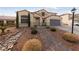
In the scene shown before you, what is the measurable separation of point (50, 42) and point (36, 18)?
1.14ft

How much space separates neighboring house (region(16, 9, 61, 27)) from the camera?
2359 millimetres

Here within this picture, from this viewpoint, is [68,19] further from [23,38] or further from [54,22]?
[23,38]

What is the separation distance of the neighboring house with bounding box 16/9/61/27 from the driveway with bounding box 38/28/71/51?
0.10 m

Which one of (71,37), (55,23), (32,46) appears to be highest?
(55,23)

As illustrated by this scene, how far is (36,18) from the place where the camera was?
2.36m

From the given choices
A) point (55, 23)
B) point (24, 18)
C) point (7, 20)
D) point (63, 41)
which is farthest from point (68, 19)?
point (7, 20)

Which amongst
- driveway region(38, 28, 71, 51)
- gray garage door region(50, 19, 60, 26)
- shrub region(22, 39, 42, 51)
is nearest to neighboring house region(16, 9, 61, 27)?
gray garage door region(50, 19, 60, 26)

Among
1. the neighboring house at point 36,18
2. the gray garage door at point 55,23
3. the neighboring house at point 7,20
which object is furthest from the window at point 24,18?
the gray garage door at point 55,23

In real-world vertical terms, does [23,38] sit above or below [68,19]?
below

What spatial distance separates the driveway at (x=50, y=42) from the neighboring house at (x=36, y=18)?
100 millimetres

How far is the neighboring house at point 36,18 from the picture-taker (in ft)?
7.74
